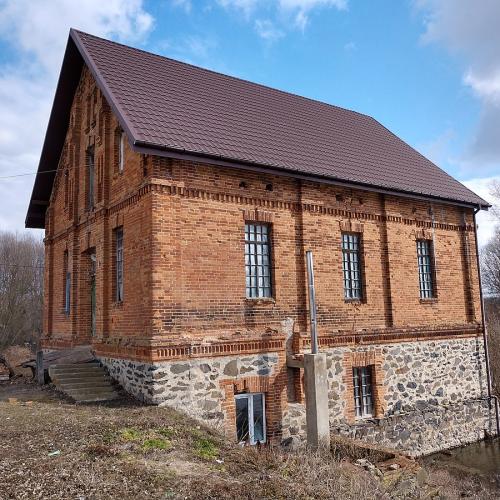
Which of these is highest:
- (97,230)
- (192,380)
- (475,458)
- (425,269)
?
(97,230)

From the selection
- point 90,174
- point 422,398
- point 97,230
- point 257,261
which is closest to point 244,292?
point 257,261

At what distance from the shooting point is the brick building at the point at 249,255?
1133 centimetres

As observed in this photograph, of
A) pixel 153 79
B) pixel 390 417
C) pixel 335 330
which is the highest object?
pixel 153 79

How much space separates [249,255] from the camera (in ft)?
41.5

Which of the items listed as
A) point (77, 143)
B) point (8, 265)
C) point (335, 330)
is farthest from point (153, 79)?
point (8, 265)

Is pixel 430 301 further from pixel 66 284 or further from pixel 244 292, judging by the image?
pixel 66 284

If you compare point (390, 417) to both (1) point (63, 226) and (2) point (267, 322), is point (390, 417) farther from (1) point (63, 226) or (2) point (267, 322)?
(1) point (63, 226)

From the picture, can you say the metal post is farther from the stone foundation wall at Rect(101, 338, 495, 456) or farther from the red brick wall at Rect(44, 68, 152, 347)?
the red brick wall at Rect(44, 68, 152, 347)

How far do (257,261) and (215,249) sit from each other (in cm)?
134

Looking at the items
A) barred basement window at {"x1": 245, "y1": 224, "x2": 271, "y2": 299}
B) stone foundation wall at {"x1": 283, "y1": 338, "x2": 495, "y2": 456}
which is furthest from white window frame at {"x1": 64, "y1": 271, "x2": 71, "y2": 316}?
stone foundation wall at {"x1": 283, "y1": 338, "x2": 495, "y2": 456}

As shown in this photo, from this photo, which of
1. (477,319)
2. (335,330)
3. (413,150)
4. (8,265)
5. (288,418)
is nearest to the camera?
(288,418)

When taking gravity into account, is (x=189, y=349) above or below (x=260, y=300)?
below

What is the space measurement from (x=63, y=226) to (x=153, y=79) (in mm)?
5997

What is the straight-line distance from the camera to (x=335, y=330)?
44.9 feet
